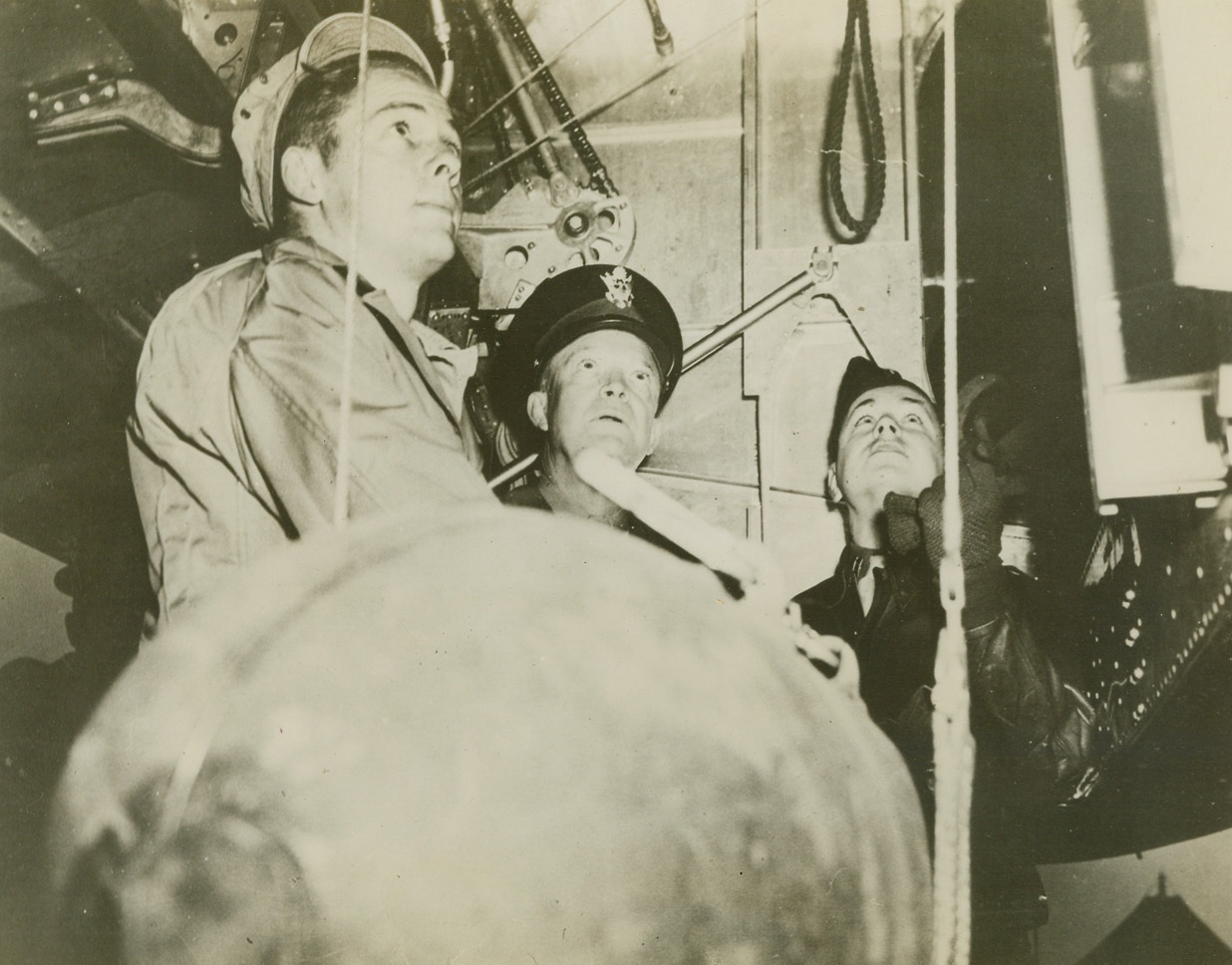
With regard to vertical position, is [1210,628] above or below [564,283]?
below

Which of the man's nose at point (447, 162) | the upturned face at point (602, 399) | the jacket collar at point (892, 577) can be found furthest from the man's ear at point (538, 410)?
the jacket collar at point (892, 577)

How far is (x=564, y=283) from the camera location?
6.81 ft

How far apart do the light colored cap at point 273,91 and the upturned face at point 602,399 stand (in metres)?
0.65

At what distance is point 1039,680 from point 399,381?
3.85ft

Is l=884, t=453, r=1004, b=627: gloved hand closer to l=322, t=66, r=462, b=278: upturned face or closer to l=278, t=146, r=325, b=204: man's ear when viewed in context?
l=322, t=66, r=462, b=278: upturned face

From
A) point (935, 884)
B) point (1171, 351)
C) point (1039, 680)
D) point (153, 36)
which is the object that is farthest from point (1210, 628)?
point (153, 36)

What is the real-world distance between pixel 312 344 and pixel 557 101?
76cm

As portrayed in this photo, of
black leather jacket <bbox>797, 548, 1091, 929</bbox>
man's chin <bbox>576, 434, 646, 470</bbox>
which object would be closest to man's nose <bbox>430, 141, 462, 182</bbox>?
man's chin <bbox>576, 434, 646, 470</bbox>

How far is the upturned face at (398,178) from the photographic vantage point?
2.05m

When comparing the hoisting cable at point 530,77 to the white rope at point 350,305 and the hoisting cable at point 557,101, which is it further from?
the white rope at point 350,305

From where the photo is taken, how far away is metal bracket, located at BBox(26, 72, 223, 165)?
212 centimetres

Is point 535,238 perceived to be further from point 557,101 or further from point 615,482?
point 615,482

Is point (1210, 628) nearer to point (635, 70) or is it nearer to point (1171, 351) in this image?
point (1171, 351)

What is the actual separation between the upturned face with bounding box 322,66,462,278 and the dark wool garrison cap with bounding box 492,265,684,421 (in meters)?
0.22
